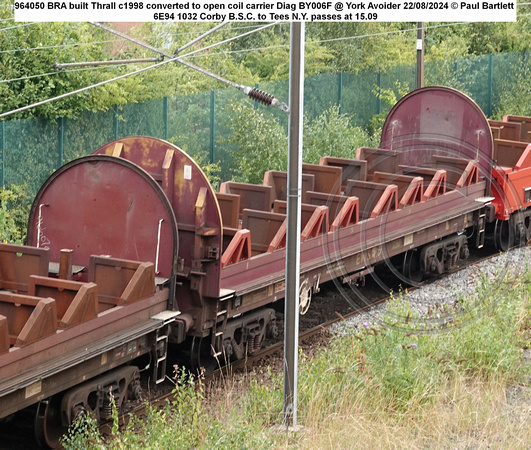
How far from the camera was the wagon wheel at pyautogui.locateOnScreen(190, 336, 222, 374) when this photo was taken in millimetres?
10906

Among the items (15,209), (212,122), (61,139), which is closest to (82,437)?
(15,209)

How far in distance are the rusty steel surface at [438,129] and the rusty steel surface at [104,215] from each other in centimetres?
729

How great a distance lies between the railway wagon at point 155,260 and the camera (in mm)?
8820

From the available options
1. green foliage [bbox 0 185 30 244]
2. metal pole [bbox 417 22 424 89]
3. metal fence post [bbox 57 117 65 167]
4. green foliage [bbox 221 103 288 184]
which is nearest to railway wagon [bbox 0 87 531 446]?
green foliage [bbox 0 185 30 244]

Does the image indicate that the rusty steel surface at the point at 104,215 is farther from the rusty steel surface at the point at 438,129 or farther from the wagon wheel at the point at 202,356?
the rusty steel surface at the point at 438,129

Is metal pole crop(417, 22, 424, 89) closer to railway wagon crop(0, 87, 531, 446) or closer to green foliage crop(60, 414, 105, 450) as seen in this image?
railway wagon crop(0, 87, 531, 446)

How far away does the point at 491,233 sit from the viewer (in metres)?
17.4

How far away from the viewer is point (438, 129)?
16469mm

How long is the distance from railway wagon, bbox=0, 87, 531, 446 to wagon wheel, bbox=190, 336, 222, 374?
0.02 m

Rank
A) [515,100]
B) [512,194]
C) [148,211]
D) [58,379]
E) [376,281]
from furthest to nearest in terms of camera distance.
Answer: [515,100]
[512,194]
[376,281]
[148,211]
[58,379]

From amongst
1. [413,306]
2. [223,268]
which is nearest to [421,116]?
[413,306]

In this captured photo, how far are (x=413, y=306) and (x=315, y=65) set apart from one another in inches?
577

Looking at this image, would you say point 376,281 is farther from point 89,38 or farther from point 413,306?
point 89,38
